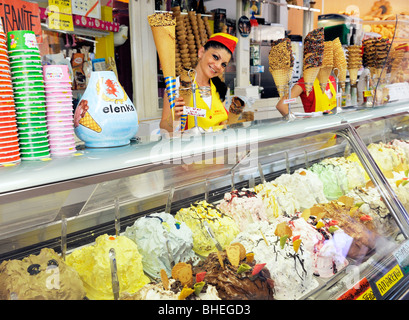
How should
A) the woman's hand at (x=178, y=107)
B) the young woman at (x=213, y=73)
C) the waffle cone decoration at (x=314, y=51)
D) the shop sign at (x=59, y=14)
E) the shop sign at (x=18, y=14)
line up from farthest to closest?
the shop sign at (x=59, y=14) < the young woman at (x=213, y=73) < the waffle cone decoration at (x=314, y=51) < the woman's hand at (x=178, y=107) < the shop sign at (x=18, y=14)

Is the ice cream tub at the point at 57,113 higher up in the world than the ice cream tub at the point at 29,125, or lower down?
higher up

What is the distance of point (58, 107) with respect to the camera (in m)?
1.16

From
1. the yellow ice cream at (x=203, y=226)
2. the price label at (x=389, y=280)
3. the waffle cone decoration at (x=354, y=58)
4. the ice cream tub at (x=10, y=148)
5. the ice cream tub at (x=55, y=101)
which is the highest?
the waffle cone decoration at (x=354, y=58)

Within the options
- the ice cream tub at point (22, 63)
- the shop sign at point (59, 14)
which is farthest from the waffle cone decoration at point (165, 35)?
the shop sign at point (59, 14)

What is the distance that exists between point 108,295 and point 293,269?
77cm

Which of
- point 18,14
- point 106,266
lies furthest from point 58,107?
point 18,14

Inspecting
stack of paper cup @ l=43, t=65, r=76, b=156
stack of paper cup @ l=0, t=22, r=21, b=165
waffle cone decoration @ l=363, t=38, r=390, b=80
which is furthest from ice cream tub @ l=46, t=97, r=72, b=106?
waffle cone decoration @ l=363, t=38, r=390, b=80

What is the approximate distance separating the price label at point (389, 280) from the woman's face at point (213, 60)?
1857 millimetres

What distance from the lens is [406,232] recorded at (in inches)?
82.4

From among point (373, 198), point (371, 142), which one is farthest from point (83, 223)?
point (371, 142)

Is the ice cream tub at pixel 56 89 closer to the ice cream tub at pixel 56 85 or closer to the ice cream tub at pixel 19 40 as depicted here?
the ice cream tub at pixel 56 85

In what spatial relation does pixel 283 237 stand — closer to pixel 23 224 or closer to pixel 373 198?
Answer: pixel 373 198

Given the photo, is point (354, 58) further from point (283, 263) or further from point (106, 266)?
point (106, 266)

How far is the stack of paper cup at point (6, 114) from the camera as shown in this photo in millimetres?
1038
